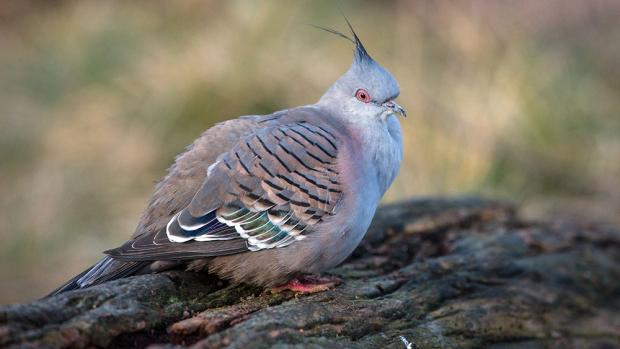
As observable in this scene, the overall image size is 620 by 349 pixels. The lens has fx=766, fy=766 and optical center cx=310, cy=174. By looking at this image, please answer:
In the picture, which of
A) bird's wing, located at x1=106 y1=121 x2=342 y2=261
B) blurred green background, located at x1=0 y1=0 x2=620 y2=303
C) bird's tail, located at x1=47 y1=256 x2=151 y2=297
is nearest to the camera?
bird's wing, located at x1=106 y1=121 x2=342 y2=261

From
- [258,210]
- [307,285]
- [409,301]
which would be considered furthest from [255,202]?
[409,301]

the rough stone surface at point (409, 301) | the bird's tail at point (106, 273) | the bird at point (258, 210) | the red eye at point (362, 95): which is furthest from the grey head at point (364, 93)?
the bird's tail at point (106, 273)

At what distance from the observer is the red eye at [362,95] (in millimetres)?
4156

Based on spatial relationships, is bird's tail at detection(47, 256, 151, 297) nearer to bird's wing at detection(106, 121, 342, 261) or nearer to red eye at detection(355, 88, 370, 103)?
bird's wing at detection(106, 121, 342, 261)

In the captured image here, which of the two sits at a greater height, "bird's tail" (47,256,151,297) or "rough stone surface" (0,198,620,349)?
"bird's tail" (47,256,151,297)

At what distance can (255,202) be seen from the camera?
359cm

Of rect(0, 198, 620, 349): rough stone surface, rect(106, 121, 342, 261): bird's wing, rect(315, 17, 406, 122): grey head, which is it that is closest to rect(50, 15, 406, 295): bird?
rect(106, 121, 342, 261): bird's wing

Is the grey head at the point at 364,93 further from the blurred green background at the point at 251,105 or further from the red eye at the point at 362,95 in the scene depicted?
the blurred green background at the point at 251,105

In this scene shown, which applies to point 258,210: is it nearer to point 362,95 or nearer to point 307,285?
point 307,285

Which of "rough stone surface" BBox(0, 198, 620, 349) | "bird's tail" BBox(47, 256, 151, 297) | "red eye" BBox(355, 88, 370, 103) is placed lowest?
"rough stone surface" BBox(0, 198, 620, 349)

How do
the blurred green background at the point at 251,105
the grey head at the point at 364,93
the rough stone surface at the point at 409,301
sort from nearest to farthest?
the rough stone surface at the point at 409,301 → the grey head at the point at 364,93 → the blurred green background at the point at 251,105

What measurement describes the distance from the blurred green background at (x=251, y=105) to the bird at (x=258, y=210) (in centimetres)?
347

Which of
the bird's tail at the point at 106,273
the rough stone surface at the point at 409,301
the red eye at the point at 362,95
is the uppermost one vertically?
the red eye at the point at 362,95

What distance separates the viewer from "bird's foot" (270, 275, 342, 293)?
3.72 meters
